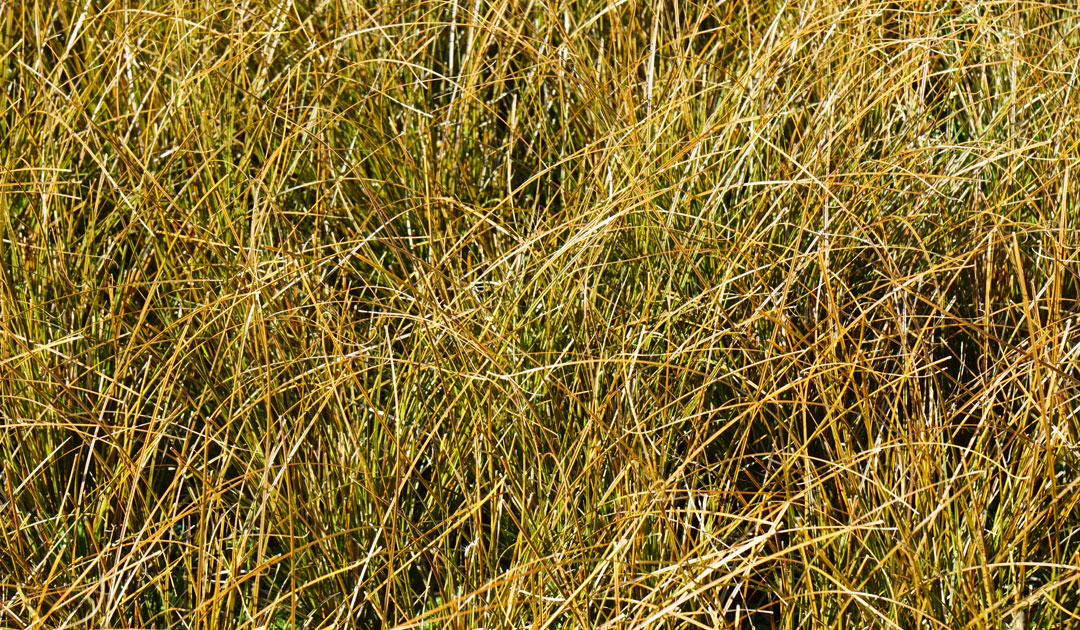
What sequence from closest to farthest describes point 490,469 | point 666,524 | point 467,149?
point 666,524 < point 490,469 < point 467,149

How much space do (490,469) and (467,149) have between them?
0.68 metres

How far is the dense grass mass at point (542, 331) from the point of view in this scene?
4.01ft

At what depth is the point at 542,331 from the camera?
145 cm

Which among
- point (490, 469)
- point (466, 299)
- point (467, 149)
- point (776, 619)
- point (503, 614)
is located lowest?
point (776, 619)

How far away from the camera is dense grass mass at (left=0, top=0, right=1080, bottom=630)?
1.22 meters

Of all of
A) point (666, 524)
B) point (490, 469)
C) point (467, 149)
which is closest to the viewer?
point (666, 524)

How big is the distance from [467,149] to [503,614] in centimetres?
85

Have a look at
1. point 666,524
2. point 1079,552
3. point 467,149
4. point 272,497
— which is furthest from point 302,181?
point 1079,552

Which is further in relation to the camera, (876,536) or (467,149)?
(467,149)

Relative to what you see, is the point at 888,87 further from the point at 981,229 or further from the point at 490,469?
the point at 490,469

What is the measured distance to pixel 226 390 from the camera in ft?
4.75

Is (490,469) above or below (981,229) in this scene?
below

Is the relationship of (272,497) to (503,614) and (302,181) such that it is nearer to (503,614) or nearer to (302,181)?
(503,614)

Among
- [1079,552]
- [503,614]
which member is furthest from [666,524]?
[1079,552]
